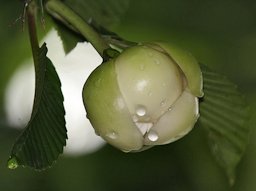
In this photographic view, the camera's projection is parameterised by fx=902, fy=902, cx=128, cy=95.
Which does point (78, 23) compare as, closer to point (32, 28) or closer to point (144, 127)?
point (32, 28)

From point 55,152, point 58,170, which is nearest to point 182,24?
point 58,170

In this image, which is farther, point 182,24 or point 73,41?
point 182,24

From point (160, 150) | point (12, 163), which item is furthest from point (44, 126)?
point (160, 150)

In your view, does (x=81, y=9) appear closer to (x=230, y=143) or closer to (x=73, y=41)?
(x=73, y=41)

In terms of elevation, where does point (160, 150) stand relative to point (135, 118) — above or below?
below

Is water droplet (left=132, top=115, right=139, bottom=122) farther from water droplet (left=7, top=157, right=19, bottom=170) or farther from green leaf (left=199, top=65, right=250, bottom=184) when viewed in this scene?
green leaf (left=199, top=65, right=250, bottom=184)

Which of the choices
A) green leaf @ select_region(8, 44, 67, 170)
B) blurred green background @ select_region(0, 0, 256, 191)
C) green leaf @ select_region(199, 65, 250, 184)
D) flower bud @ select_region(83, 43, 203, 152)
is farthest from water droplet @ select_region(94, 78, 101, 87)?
blurred green background @ select_region(0, 0, 256, 191)
